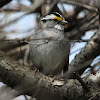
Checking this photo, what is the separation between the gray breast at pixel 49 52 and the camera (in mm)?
4012

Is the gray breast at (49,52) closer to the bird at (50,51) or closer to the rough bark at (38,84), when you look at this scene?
the bird at (50,51)

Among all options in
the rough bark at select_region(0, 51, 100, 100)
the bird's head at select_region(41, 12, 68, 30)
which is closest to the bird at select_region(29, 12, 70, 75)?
the bird's head at select_region(41, 12, 68, 30)

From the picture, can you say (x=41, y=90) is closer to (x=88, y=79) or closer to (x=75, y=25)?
(x=88, y=79)

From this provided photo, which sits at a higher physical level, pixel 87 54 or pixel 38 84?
pixel 38 84

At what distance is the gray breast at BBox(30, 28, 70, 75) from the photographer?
4012mm

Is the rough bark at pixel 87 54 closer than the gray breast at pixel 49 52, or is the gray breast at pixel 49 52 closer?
the gray breast at pixel 49 52

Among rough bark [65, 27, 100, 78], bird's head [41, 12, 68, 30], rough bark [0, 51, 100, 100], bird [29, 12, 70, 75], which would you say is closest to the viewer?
rough bark [0, 51, 100, 100]

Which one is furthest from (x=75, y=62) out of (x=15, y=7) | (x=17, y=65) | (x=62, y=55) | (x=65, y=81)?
(x=15, y=7)

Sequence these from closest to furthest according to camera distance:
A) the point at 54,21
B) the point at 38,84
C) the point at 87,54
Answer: the point at 38,84, the point at 87,54, the point at 54,21

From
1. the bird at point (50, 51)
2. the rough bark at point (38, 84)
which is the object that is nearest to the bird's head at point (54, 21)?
the bird at point (50, 51)

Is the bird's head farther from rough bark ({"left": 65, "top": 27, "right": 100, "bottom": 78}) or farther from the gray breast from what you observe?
rough bark ({"left": 65, "top": 27, "right": 100, "bottom": 78})

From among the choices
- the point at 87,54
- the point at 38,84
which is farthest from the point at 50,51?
the point at 38,84

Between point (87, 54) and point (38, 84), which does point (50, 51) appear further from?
point (38, 84)

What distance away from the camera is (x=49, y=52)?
4012 mm
